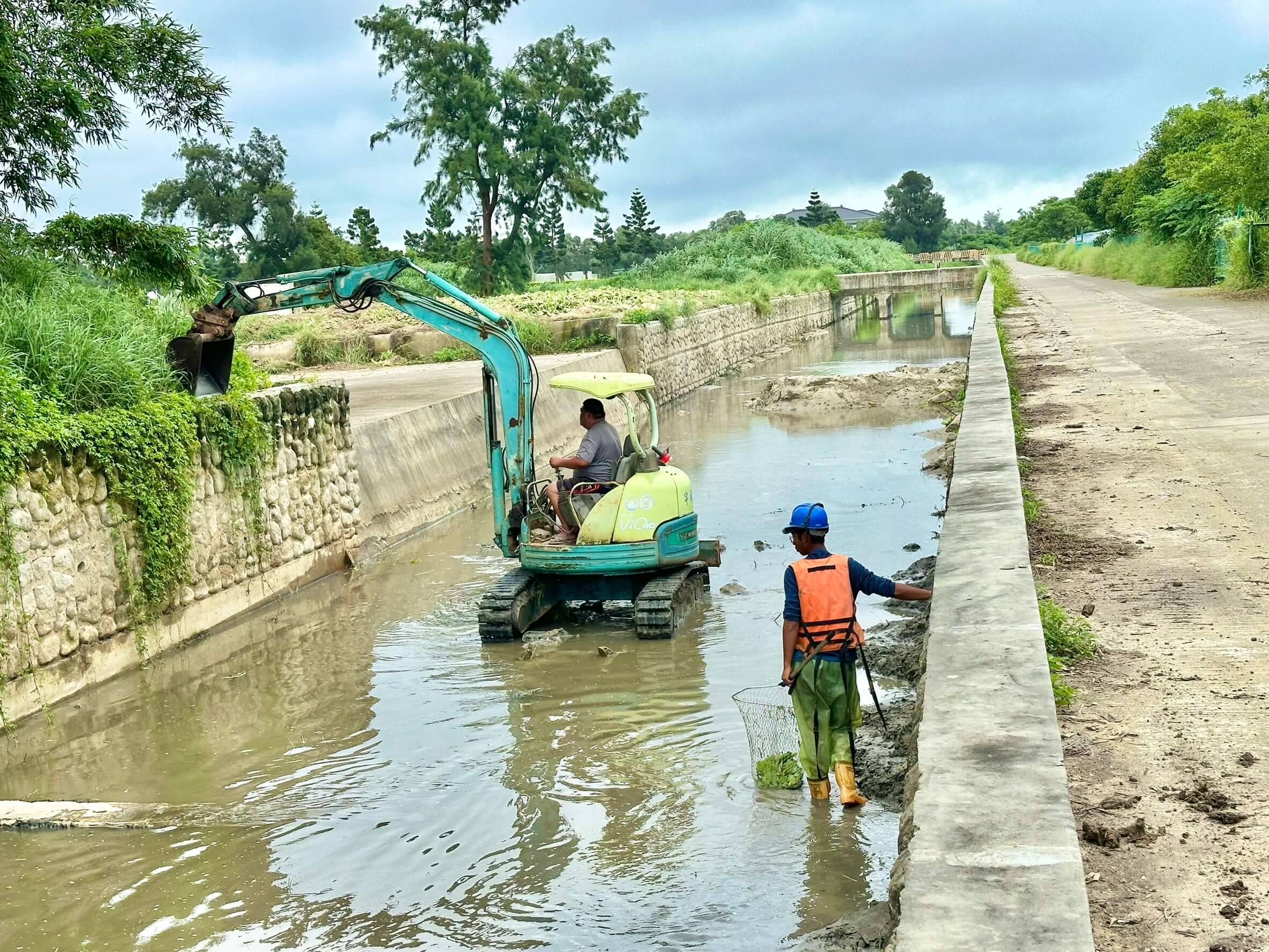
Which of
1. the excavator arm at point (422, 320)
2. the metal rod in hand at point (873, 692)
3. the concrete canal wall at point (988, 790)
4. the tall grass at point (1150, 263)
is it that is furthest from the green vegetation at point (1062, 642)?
the tall grass at point (1150, 263)

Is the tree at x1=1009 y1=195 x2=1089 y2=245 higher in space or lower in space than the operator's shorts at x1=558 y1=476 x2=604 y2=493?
higher

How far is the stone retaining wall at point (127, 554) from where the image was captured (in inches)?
356

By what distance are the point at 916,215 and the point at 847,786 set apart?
499 feet

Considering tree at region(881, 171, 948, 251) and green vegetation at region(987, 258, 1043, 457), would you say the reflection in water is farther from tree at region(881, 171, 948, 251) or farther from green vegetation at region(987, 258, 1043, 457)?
tree at region(881, 171, 948, 251)

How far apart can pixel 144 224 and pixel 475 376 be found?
12.5 meters

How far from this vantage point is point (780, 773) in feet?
23.3

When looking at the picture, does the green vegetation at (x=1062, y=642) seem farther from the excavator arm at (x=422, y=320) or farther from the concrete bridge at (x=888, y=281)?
the concrete bridge at (x=888, y=281)

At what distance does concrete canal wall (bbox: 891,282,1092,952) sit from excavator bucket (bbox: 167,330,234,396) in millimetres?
7073

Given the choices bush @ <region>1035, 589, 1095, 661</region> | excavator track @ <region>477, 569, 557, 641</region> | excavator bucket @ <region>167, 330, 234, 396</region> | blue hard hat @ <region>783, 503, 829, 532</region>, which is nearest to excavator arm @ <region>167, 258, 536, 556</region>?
excavator bucket @ <region>167, 330, 234, 396</region>

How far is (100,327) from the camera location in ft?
38.1

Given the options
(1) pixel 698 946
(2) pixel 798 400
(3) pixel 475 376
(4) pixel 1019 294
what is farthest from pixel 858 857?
(4) pixel 1019 294

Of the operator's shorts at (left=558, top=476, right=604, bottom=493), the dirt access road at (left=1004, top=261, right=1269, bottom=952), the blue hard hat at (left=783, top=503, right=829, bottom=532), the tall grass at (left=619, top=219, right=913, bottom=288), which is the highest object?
the tall grass at (left=619, top=219, right=913, bottom=288)

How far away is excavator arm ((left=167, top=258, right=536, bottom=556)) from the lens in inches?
452

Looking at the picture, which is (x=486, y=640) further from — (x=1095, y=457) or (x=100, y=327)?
(x=1095, y=457)
